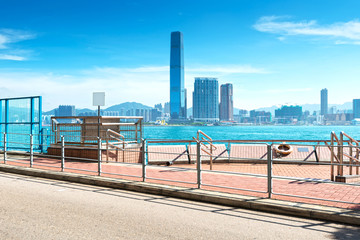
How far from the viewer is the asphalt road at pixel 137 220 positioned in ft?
18.3

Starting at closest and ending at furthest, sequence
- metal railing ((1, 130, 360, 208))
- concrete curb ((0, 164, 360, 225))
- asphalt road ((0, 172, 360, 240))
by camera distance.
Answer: asphalt road ((0, 172, 360, 240))
concrete curb ((0, 164, 360, 225))
metal railing ((1, 130, 360, 208))

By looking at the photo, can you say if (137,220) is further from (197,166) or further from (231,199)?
(197,166)

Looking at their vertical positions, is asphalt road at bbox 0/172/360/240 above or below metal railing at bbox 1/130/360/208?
below

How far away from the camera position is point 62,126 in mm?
16781

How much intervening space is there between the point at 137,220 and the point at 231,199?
225 cm

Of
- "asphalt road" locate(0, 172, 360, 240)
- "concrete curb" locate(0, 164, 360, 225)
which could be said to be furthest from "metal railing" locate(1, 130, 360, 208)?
"asphalt road" locate(0, 172, 360, 240)

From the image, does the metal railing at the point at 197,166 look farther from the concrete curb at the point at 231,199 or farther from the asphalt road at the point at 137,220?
the asphalt road at the point at 137,220

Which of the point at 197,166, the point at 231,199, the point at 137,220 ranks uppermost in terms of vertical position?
the point at 197,166

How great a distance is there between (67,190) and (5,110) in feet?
42.7

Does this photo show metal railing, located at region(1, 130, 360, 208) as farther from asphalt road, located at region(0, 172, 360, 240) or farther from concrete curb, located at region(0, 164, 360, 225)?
asphalt road, located at region(0, 172, 360, 240)

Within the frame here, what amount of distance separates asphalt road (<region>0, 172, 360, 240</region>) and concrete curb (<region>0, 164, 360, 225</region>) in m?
0.21

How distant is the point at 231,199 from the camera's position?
762 cm

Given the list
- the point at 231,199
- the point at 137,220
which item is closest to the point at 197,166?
the point at 231,199

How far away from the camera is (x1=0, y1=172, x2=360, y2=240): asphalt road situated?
5.58m
